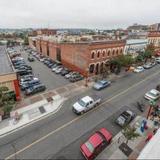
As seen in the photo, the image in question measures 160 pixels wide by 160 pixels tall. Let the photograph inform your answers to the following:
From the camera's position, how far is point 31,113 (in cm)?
1859

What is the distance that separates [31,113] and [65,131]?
6220 mm

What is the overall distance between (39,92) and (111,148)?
16351 millimetres

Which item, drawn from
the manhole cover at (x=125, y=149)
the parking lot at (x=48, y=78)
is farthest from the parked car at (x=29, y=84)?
the manhole cover at (x=125, y=149)

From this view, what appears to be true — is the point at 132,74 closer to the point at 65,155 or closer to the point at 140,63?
the point at 140,63

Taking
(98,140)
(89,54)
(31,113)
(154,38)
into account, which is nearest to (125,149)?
(98,140)

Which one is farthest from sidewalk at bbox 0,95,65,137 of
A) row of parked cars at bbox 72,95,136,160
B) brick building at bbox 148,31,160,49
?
brick building at bbox 148,31,160,49

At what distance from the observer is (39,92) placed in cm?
2461

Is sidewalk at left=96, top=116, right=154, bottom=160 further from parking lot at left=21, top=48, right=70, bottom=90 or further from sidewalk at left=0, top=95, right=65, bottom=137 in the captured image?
parking lot at left=21, top=48, right=70, bottom=90

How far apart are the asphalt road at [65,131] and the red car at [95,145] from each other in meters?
0.96

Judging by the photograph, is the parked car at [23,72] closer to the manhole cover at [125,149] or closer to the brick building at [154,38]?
the manhole cover at [125,149]

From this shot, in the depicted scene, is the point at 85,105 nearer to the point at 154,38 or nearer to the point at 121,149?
the point at 121,149

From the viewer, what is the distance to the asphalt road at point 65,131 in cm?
1293

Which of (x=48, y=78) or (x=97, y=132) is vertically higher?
(x=97, y=132)

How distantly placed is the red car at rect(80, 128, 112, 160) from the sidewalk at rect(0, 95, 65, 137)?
8038mm
